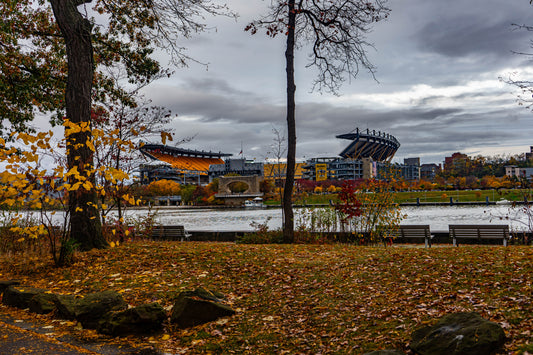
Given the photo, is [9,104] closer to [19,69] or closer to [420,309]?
[19,69]

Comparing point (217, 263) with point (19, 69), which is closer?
point (217, 263)

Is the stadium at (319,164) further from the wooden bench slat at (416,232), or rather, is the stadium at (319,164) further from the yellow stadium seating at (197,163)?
the wooden bench slat at (416,232)

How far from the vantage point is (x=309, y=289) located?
19.8 feet

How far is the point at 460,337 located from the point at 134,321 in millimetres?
3666

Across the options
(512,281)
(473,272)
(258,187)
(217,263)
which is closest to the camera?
(512,281)

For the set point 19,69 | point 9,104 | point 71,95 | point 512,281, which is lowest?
point 512,281

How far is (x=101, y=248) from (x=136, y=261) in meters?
1.59

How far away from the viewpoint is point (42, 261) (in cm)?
811

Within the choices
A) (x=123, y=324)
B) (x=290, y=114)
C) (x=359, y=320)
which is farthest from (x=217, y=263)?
(x=290, y=114)

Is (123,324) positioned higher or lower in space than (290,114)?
lower

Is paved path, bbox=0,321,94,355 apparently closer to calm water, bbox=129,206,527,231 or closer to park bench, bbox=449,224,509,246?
park bench, bbox=449,224,509,246

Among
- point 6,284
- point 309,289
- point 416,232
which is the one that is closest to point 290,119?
point 416,232

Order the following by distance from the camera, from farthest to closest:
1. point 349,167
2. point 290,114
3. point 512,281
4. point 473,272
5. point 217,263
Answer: point 349,167, point 290,114, point 217,263, point 473,272, point 512,281

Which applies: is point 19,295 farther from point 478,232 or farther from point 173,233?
point 478,232
